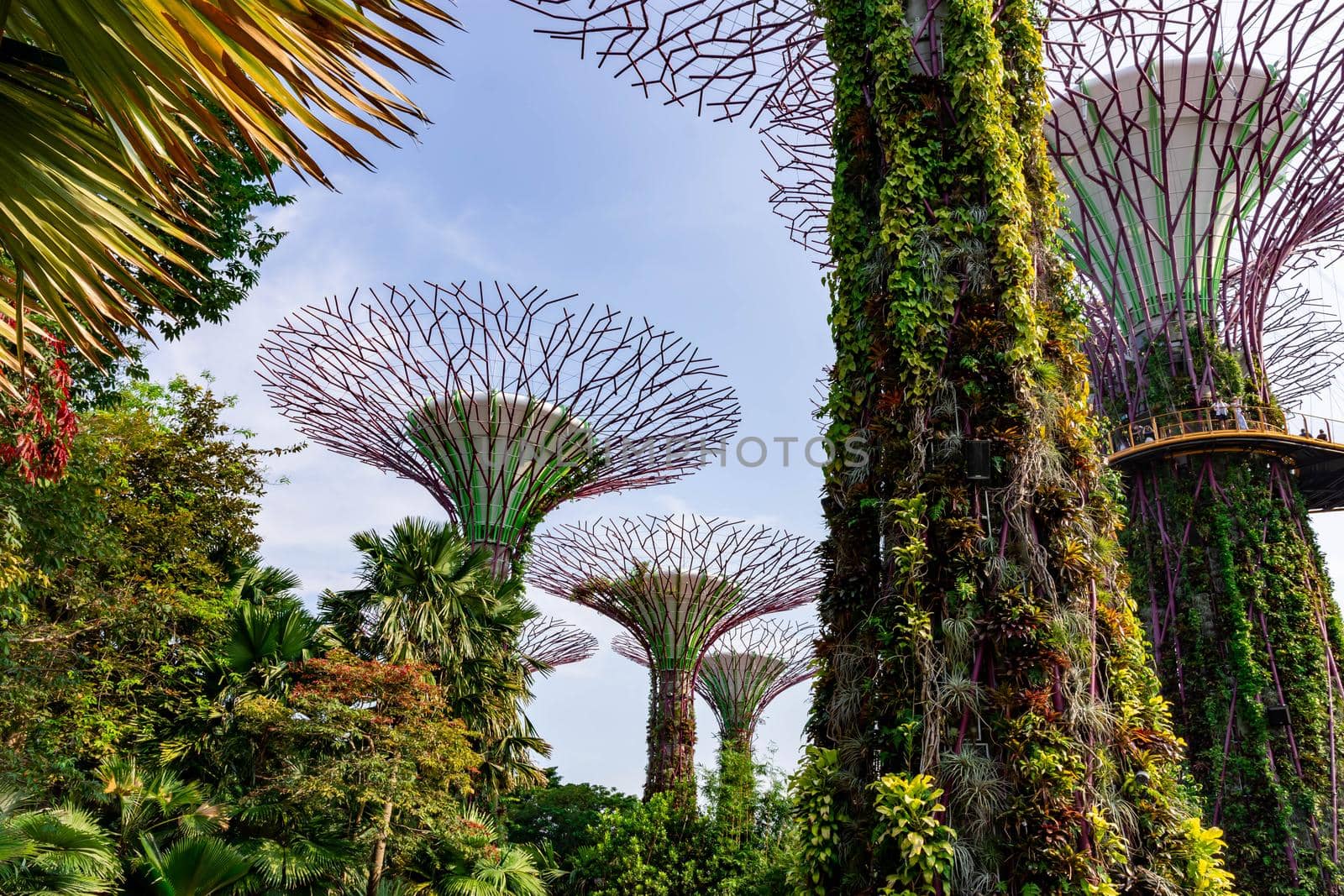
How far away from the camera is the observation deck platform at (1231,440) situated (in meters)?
15.9

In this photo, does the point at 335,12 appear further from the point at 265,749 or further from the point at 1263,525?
the point at 1263,525

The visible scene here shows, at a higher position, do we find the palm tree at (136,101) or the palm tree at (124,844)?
the palm tree at (136,101)

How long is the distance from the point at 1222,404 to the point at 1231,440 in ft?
2.65

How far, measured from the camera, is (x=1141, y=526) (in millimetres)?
16812

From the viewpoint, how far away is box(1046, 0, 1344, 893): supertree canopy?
46.0ft

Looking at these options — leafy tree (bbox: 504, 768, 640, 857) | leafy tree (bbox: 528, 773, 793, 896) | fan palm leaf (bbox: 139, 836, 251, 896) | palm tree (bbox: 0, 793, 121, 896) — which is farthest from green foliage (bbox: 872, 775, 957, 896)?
leafy tree (bbox: 504, 768, 640, 857)

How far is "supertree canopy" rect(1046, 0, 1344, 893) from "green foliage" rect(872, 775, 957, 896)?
11.7 m

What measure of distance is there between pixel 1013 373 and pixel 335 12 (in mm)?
3908

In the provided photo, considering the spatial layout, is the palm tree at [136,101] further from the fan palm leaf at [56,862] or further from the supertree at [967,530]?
the fan palm leaf at [56,862]

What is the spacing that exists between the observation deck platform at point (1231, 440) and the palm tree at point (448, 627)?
10864mm

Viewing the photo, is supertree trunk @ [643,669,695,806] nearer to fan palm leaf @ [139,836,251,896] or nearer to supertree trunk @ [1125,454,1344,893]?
supertree trunk @ [1125,454,1344,893]

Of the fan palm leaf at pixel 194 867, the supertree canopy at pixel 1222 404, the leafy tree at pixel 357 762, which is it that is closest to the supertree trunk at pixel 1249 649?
the supertree canopy at pixel 1222 404

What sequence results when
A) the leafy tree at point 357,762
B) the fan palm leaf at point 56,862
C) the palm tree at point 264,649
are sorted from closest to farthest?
the fan palm leaf at point 56,862 < the leafy tree at point 357,762 < the palm tree at point 264,649

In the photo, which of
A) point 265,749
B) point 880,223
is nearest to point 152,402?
point 265,749
